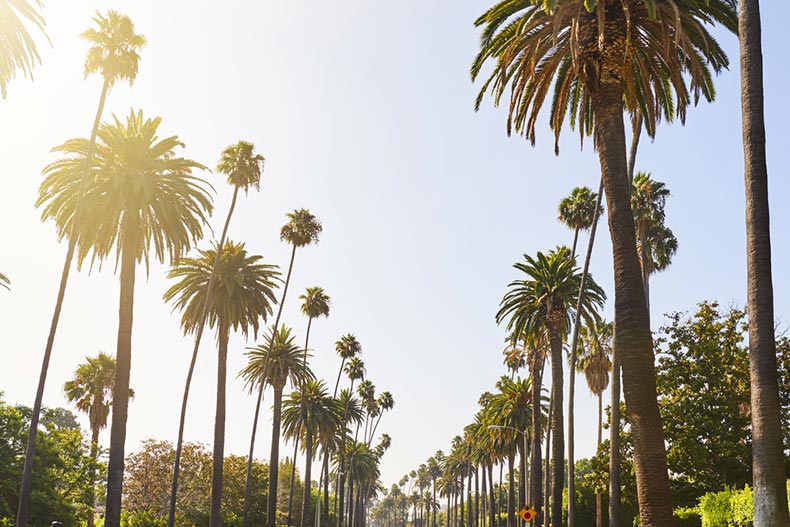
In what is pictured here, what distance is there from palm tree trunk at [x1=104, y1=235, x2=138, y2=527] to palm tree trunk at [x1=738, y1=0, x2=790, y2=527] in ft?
86.0

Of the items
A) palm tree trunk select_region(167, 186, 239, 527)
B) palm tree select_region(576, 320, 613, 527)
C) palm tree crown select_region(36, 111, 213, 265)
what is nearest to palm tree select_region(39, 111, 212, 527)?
palm tree crown select_region(36, 111, 213, 265)

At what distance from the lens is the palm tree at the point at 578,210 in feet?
153

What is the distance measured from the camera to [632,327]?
1443 cm

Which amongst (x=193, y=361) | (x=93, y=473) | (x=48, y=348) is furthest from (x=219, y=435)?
(x=48, y=348)

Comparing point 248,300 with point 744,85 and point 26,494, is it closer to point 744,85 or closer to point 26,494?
point 26,494

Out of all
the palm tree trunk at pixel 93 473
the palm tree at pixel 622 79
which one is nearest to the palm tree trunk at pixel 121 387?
the palm tree at pixel 622 79

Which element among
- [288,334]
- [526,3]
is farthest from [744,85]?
[288,334]

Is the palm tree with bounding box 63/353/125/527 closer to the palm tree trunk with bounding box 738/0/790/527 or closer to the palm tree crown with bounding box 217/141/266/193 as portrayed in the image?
the palm tree crown with bounding box 217/141/266/193

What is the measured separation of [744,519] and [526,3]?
97.5 ft

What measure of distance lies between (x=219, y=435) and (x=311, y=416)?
37830 millimetres

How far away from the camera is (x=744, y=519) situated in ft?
113

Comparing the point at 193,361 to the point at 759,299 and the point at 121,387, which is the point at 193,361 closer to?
the point at 121,387

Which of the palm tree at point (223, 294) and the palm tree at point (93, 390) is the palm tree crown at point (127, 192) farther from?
the palm tree at point (93, 390)

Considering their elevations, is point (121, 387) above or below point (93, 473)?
above
